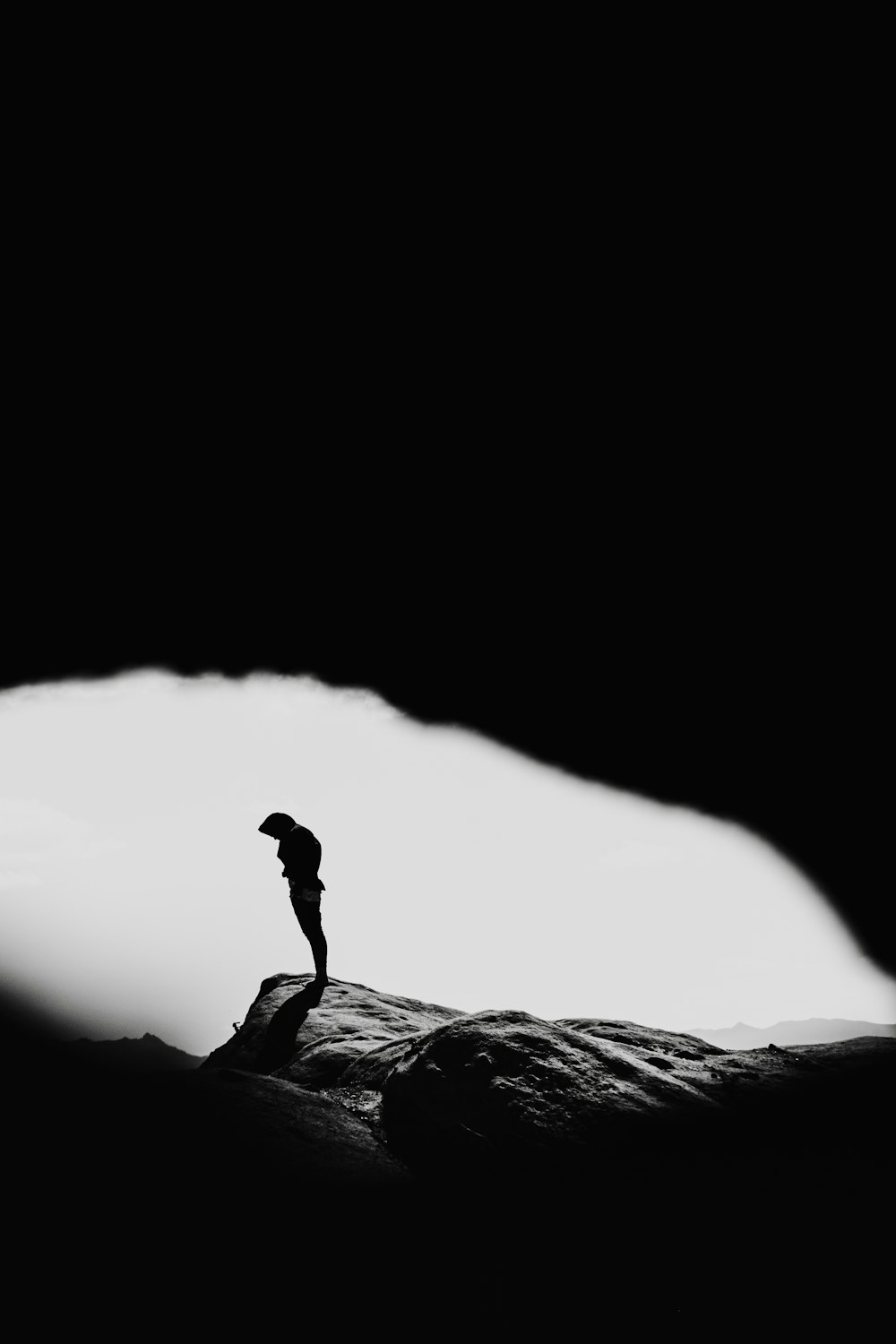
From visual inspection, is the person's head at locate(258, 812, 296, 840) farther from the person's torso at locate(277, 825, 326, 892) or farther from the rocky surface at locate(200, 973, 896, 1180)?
the rocky surface at locate(200, 973, 896, 1180)

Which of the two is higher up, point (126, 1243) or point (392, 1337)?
point (126, 1243)

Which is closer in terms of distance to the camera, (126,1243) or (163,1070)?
(126,1243)

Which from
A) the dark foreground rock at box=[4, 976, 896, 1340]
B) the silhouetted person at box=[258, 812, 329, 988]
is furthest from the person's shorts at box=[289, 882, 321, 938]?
the dark foreground rock at box=[4, 976, 896, 1340]

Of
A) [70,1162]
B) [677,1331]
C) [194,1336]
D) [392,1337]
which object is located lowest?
[677,1331]

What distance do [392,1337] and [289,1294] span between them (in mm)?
363

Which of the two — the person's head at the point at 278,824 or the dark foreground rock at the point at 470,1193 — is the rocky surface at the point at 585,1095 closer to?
the dark foreground rock at the point at 470,1193

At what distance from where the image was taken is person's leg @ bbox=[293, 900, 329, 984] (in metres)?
6.46

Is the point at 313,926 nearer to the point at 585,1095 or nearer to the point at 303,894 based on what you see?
the point at 303,894

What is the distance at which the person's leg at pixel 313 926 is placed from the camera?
646 centimetres

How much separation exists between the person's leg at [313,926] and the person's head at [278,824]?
0.70 meters

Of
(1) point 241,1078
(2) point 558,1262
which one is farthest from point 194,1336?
(1) point 241,1078

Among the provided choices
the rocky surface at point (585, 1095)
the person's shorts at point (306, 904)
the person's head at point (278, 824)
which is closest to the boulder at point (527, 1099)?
the rocky surface at point (585, 1095)

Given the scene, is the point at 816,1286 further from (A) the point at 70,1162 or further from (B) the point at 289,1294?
(A) the point at 70,1162

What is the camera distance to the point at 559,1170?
3223 mm
